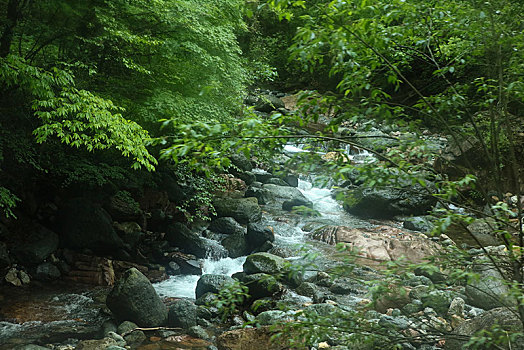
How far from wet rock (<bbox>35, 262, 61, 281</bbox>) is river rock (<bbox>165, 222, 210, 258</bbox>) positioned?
2.58 m

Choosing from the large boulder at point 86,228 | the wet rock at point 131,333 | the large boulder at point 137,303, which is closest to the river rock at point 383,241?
the large boulder at point 137,303

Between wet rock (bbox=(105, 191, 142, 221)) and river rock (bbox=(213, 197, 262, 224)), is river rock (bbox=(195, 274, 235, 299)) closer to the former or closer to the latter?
wet rock (bbox=(105, 191, 142, 221))

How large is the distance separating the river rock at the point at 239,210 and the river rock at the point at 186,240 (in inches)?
64.1

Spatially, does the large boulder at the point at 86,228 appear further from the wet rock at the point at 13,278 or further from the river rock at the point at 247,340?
the river rock at the point at 247,340

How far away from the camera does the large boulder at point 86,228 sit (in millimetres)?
8781

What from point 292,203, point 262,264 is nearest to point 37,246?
point 262,264

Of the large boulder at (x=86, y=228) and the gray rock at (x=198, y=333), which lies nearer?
the gray rock at (x=198, y=333)

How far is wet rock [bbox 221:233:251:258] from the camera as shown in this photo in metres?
9.37

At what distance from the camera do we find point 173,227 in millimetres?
9953

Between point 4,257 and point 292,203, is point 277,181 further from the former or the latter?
point 4,257

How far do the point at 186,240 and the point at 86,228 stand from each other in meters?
2.19

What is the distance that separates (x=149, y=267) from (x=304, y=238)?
3794mm

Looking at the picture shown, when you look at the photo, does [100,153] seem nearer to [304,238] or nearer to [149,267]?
[149,267]

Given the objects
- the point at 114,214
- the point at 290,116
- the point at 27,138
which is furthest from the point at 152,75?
the point at 290,116
